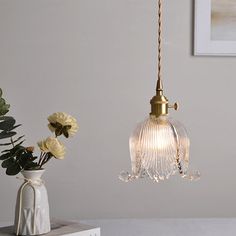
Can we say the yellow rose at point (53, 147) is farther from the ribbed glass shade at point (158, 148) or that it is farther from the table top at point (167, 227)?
the table top at point (167, 227)

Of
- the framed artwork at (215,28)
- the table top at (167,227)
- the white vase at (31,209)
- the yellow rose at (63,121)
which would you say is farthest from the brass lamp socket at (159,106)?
the framed artwork at (215,28)

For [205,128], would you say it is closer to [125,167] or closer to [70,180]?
[125,167]

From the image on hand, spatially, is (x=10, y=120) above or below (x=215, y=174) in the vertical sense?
above

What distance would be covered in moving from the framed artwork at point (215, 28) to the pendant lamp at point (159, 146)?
0.61 m

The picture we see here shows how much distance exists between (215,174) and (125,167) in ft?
1.16

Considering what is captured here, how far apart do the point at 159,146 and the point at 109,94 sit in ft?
2.10

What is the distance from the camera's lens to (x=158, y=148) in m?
1.33

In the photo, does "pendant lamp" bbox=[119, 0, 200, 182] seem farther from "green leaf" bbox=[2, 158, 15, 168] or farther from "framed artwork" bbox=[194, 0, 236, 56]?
"framed artwork" bbox=[194, 0, 236, 56]

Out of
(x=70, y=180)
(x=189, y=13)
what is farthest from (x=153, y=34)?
(x=70, y=180)

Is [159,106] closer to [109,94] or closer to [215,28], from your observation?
[109,94]

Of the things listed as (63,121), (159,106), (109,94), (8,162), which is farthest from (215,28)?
(8,162)

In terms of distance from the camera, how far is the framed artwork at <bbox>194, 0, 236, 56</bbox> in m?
1.92

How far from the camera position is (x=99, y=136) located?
1.94 meters

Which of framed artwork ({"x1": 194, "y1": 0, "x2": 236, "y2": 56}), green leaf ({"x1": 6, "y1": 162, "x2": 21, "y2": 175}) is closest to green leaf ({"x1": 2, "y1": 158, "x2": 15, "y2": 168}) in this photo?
green leaf ({"x1": 6, "y1": 162, "x2": 21, "y2": 175})
